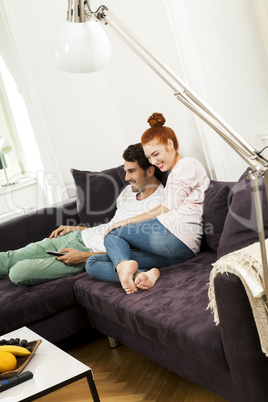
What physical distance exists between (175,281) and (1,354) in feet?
2.79

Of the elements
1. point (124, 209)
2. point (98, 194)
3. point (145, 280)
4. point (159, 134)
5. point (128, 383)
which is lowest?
point (128, 383)

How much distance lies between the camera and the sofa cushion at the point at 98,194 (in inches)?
144

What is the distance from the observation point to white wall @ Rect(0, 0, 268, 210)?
318 centimetres

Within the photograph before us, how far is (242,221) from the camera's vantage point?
235 cm

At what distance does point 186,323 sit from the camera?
204 cm

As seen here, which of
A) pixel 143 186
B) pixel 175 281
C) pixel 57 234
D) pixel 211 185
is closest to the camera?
pixel 175 281

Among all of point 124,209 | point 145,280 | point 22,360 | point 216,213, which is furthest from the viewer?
point 124,209

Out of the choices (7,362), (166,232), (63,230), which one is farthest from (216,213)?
(63,230)

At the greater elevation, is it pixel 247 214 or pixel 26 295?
pixel 247 214

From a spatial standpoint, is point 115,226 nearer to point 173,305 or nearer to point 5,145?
point 173,305

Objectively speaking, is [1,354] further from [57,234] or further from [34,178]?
[34,178]

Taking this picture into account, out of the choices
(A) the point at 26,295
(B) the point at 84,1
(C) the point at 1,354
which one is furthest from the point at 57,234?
(B) the point at 84,1

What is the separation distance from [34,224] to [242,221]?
1.84 metres

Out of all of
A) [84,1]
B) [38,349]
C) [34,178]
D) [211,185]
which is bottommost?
[38,349]
